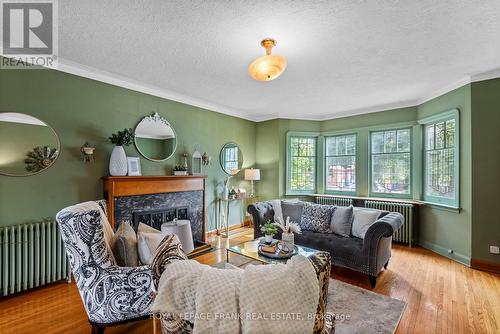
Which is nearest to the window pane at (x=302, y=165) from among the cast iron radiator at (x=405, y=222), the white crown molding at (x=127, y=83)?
the cast iron radiator at (x=405, y=222)

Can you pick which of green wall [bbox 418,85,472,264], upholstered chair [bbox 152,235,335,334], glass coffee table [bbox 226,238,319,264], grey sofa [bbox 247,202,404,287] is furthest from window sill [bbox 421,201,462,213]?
upholstered chair [bbox 152,235,335,334]

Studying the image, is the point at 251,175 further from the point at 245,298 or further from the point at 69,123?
the point at 245,298

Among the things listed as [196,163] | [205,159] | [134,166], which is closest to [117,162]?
[134,166]

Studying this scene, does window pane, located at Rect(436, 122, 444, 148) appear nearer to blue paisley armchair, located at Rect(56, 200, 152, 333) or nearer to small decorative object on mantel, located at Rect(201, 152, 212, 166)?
small decorative object on mantel, located at Rect(201, 152, 212, 166)

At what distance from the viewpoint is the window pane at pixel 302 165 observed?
5691 millimetres

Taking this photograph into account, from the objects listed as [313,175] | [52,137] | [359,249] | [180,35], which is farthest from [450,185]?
[52,137]

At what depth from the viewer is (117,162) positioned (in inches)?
124

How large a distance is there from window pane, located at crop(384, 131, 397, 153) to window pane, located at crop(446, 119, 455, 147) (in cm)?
98

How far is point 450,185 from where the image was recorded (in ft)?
12.3

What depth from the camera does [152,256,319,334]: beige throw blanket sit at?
726 mm

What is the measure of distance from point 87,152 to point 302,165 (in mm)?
4415

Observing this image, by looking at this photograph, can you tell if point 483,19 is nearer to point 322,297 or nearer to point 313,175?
point 322,297

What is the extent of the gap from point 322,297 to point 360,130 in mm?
5013

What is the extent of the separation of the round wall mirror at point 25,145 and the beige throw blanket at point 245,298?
9.29 ft
